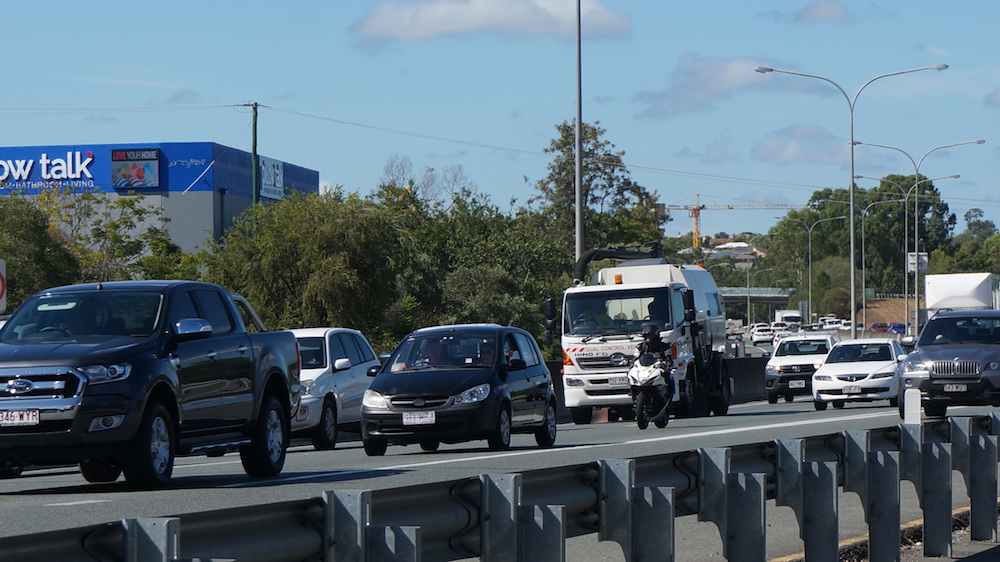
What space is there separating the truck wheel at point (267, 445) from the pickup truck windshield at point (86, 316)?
5.18 ft

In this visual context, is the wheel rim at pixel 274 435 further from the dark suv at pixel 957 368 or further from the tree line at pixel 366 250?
the tree line at pixel 366 250

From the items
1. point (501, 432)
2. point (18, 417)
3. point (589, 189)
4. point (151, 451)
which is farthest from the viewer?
point (589, 189)

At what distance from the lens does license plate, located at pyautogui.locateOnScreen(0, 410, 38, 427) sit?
37.1 feet

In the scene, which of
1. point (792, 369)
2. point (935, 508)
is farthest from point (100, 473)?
point (792, 369)

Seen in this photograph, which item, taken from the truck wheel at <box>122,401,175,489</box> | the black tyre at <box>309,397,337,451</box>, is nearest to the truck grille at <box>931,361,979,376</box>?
the black tyre at <box>309,397,337,451</box>

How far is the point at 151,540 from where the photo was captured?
416cm

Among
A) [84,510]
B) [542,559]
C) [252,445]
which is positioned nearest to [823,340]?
[252,445]

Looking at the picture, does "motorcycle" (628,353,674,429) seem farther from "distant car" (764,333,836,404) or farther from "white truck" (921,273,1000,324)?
"white truck" (921,273,1000,324)

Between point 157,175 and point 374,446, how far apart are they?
69.4 metres

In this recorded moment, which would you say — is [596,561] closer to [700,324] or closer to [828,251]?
[700,324]

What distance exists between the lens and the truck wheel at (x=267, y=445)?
13555 millimetres

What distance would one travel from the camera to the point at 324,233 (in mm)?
45312

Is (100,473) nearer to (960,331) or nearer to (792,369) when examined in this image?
(960,331)

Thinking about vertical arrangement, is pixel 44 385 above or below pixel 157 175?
below
